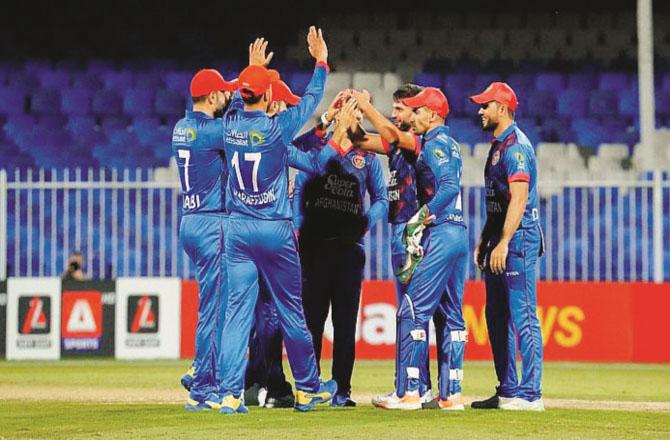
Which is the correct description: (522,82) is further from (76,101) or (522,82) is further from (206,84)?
(206,84)

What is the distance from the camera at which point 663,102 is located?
2373cm

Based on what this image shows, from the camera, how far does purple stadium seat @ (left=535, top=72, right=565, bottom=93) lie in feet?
78.3

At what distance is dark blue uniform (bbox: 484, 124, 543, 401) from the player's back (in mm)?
1824

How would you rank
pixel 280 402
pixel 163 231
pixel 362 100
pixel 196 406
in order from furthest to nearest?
pixel 163 231 → pixel 280 402 → pixel 196 406 → pixel 362 100

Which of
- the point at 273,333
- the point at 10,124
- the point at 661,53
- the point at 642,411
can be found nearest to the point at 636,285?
the point at 642,411

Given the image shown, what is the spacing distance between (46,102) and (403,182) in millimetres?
14513

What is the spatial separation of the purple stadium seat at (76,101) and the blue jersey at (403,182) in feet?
45.8

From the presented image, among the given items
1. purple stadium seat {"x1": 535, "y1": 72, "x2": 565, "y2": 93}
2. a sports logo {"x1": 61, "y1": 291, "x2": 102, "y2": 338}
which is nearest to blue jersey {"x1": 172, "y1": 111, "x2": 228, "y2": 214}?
a sports logo {"x1": 61, "y1": 291, "x2": 102, "y2": 338}

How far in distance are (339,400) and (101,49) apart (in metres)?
16.3

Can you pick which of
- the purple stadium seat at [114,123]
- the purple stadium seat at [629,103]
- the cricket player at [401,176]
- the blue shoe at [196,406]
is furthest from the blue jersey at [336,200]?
the purple stadium seat at [629,103]

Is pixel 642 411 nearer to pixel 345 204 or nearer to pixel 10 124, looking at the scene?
pixel 345 204

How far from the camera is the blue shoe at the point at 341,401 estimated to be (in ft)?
35.0

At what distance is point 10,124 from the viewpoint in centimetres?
2316

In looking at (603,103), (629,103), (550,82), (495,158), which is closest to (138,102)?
(550,82)
